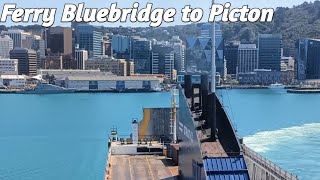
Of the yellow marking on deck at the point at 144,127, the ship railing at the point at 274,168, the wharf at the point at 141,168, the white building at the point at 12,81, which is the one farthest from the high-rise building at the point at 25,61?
the ship railing at the point at 274,168

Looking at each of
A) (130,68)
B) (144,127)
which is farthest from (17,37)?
(144,127)

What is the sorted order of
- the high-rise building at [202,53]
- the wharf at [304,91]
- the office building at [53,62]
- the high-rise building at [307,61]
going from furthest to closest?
the office building at [53,62]
the high-rise building at [307,61]
the wharf at [304,91]
the high-rise building at [202,53]

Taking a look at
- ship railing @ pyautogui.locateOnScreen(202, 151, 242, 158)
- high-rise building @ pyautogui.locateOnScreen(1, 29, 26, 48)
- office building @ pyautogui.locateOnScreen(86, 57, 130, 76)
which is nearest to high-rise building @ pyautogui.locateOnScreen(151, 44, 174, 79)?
office building @ pyautogui.locateOnScreen(86, 57, 130, 76)

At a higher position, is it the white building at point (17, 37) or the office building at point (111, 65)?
the white building at point (17, 37)

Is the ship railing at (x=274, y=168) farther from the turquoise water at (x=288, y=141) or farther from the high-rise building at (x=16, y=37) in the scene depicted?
the high-rise building at (x=16, y=37)

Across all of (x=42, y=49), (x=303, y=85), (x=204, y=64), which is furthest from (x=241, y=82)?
(x=204, y=64)

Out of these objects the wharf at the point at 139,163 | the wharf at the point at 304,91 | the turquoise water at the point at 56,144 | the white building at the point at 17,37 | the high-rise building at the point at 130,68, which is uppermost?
the white building at the point at 17,37
